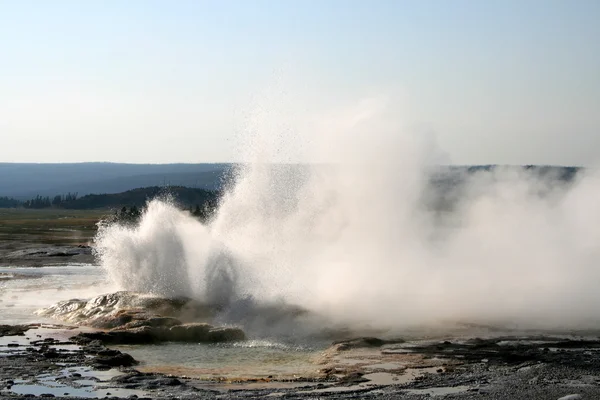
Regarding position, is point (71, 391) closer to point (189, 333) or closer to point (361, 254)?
point (189, 333)

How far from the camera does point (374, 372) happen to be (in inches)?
711

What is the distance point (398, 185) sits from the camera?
3597 centimetres

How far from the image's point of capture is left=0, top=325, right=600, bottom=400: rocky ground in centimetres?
1564

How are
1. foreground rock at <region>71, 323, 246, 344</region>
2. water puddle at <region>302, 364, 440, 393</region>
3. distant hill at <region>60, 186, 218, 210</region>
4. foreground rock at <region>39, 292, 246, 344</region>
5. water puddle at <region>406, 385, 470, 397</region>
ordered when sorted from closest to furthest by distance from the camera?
water puddle at <region>406, 385, 470, 397</region>, water puddle at <region>302, 364, 440, 393</region>, foreground rock at <region>71, 323, 246, 344</region>, foreground rock at <region>39, 292, 246, 344</region>, distant hill at <region>60, 186, 218, 210</region>

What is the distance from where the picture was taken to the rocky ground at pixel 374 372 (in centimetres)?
1564

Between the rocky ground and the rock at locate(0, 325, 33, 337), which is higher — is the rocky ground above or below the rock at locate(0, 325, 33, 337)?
below

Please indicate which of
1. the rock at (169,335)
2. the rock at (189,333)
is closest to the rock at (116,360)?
the rock at (169,335)

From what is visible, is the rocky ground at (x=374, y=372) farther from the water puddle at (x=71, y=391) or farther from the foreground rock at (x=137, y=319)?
the foreground rock at (x=137, y=319)

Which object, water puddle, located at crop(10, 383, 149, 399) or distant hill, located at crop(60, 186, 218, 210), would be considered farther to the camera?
distant hill, located at crop(60, 186, 218, 210)

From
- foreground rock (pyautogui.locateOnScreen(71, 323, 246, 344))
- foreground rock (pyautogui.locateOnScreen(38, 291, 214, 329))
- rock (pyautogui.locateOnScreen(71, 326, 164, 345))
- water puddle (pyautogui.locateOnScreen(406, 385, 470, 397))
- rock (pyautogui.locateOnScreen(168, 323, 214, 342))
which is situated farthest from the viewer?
foreground rock (pyautogui.locateOnScreen(38, 291, 214, 329))

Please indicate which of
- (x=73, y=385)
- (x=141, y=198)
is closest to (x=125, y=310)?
(x=73, y=385)

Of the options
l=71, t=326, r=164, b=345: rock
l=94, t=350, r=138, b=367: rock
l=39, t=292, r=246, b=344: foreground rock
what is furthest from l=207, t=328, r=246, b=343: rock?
l=94, t=350, r=138, b=367: rock

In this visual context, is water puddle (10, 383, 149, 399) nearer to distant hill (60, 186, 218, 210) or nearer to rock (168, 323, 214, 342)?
rock (168, 323, 214, 342)

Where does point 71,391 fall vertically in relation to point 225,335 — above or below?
below
